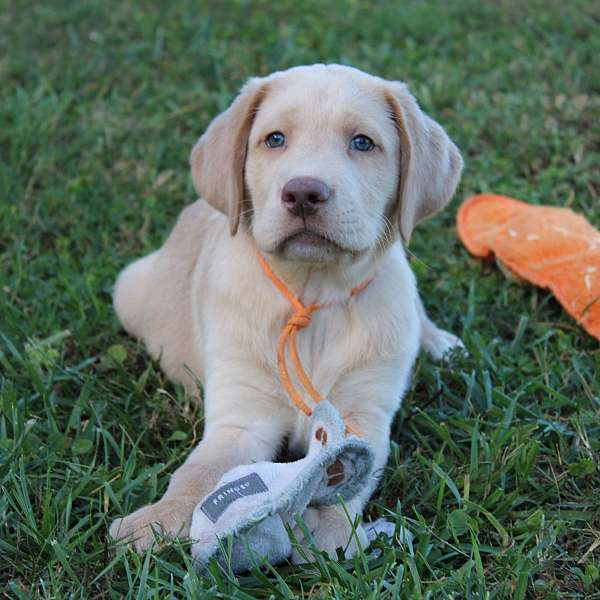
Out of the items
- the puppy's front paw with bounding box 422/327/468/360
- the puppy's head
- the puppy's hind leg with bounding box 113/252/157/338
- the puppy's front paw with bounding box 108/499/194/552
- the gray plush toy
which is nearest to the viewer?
the gray plush toy

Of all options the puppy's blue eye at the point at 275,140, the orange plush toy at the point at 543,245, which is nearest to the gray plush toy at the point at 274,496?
the puppy's blue eye at the point at 275,140

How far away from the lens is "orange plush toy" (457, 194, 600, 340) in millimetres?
4402

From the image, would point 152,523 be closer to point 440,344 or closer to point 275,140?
point 275,140

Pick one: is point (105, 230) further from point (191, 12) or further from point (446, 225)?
point (191, 12)

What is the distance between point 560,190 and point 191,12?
386 cm

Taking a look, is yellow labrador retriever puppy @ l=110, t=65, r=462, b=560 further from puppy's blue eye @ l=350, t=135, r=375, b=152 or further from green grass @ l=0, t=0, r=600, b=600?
green grass @ l=0, t=0, r=600, b=600

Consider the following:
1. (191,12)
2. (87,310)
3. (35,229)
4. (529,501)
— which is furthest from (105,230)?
(191,12)

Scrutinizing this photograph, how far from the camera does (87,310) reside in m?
4.54

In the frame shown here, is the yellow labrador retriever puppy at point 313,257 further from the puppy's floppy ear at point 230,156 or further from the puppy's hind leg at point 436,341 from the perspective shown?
the puppy's hind leg at point 436,341

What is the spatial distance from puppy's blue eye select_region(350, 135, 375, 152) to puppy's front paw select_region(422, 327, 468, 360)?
1.15m

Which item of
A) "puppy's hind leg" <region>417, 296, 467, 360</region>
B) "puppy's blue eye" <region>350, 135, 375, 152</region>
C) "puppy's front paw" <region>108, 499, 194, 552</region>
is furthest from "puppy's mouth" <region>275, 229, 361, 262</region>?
"puppy's hind leg" <region>417, 296, 467, 360</region>

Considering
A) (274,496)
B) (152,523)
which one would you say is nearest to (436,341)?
(274,496)

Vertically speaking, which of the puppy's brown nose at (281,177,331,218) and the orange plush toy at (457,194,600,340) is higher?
the puppy's brown nose at (281,177,331,218)

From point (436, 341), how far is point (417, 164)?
109 cm
